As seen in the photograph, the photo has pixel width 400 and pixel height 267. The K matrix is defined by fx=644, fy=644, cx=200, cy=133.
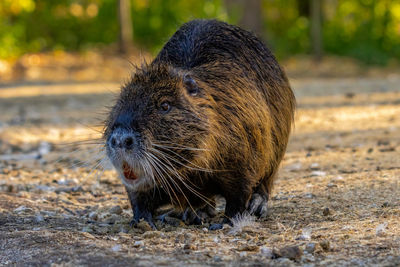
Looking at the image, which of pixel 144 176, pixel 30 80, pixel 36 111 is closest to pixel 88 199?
pixel 144 176

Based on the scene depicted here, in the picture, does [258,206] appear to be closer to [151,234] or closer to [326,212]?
[326,212]

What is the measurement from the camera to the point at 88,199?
4.73 metres

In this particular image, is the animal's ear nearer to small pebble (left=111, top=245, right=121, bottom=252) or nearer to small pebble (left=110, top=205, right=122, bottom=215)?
small pebble (left=111, top=245, right=121, bottom=252)

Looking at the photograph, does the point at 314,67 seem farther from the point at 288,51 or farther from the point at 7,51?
the point at 7,51

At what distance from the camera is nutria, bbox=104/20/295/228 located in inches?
136

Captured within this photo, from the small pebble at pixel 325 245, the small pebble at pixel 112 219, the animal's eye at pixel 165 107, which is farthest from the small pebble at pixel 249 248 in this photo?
the small pebble at pixel 112 219

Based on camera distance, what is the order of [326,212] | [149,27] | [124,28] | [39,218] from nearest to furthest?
[326,212] < [39,218] < [124,28] < [149,27]

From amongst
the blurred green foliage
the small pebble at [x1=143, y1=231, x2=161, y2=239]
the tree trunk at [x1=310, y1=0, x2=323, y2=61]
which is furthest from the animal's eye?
the tree trunk at [x1=310, y1=0, x2=323, y2=61]

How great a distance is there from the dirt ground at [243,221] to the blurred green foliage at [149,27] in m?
6.63

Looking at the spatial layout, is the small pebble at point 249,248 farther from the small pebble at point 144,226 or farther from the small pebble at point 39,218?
the small pebble at point 39,218

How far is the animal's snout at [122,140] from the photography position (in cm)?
332

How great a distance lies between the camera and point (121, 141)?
332 cm

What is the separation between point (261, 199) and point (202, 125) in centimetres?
83

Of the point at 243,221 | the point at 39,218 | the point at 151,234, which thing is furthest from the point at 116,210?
the point at 243,221
